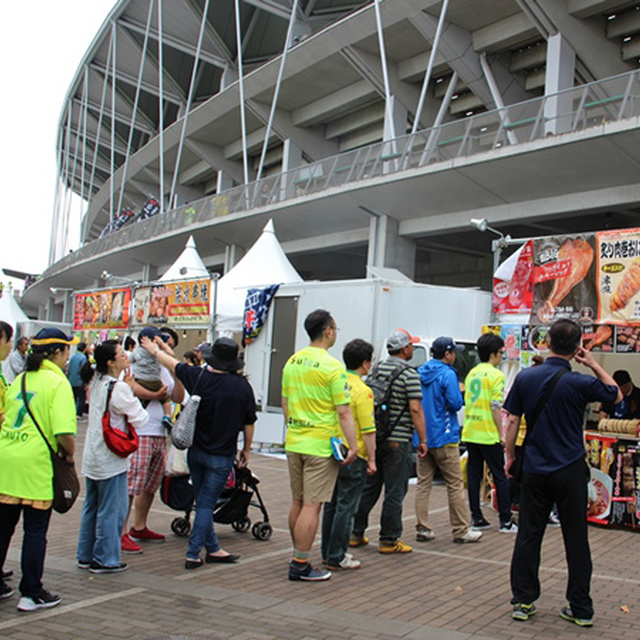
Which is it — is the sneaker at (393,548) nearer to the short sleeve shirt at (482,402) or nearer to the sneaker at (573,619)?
the short sleeve shirt at (482,402)

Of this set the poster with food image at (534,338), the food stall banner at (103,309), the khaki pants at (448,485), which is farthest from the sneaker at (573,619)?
the food stall banner at (103,309)

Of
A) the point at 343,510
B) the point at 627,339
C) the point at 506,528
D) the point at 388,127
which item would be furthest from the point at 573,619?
the point at 388,127

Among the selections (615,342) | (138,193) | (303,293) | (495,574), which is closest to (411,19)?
(303,293)

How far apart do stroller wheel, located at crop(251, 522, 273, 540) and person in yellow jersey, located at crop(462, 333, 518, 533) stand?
222cm

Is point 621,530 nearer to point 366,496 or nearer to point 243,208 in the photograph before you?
point 366,496

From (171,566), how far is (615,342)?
6037 millimetres

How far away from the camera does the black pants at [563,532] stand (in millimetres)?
4793

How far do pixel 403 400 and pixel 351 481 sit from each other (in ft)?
3.22

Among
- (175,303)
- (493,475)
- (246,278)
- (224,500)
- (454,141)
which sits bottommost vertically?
(224,500)

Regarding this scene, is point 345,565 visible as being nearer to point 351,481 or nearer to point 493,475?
point 351,481

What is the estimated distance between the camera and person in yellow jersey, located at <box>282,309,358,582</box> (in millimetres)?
5613

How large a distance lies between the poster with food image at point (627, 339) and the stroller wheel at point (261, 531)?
4.87m

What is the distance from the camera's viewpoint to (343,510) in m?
5.96

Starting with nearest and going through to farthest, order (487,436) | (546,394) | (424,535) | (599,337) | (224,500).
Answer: (546,394) < (224,500) < (424,535) < (487,436) < (599,337)
